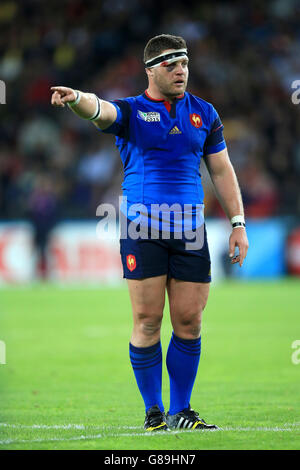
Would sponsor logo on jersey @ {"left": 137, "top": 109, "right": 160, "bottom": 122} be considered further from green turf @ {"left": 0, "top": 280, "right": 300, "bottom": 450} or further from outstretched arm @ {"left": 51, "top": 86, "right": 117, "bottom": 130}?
green turf @ {"left": 0, "top": 280, "right": 300, "bottom": 450}

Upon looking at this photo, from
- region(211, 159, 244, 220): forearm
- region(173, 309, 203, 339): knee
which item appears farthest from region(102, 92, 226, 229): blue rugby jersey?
region(173, 309, 203, 339): knee

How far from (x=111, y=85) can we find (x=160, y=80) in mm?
15809

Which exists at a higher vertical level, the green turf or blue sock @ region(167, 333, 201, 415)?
blue sock @ region(167, 333, 201, 415)

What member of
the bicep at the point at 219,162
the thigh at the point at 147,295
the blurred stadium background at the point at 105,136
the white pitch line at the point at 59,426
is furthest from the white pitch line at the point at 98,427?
the blurred stadium background at the point at 105,136

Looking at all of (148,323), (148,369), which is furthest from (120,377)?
(148,323)

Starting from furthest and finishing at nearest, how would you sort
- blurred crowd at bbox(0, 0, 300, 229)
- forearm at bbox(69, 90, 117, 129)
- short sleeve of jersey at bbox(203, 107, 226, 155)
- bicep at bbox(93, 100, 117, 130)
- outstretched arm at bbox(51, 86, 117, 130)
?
blurred crowd at bbox(0, 0, 300, 229)
short sleeve of jersey at bbox(203, 107, 226, 155)
bicep at bbox(93, 100, 117, 130)
forearm at bbox(69, 90, 117, 129)
outstretched arm at bbox(51, 86, 117, 130)

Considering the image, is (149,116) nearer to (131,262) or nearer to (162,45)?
(162,45)

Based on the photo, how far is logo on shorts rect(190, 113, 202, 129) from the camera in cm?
547

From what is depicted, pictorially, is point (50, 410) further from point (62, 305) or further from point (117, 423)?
point (62, 305)

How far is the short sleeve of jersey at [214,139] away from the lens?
5.63m

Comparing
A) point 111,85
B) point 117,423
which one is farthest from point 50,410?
point 111,85

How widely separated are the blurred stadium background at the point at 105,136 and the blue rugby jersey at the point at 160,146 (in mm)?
12849

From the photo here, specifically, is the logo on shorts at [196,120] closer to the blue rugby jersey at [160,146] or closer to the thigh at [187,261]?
the blue rugby jersey at [160,146]
